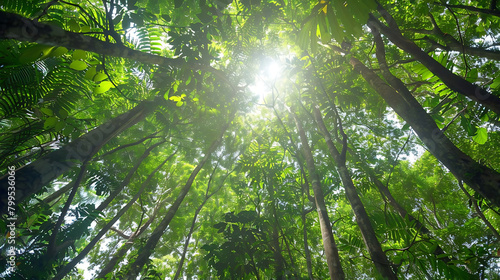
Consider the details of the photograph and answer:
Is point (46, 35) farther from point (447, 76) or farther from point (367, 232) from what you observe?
point (447, 76)

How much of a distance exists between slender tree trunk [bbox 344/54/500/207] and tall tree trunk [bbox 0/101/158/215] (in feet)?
11.5

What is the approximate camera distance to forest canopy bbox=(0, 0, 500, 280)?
5.58 ft

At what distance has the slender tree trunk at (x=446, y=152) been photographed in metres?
1.78

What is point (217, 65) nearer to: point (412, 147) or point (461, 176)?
point (461, 176)

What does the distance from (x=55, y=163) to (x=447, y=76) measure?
435cm

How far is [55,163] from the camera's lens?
5.47ft

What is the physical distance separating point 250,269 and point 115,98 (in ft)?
14.9

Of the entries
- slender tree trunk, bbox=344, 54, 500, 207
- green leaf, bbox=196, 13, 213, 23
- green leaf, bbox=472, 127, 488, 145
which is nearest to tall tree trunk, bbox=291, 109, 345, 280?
slender tree trunk, bbox=344, 54, 500, 207

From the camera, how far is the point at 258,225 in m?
3.48

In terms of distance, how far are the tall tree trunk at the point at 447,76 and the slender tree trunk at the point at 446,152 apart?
1.41 feet

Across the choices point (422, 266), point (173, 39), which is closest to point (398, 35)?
Answer: point (422, 266)
